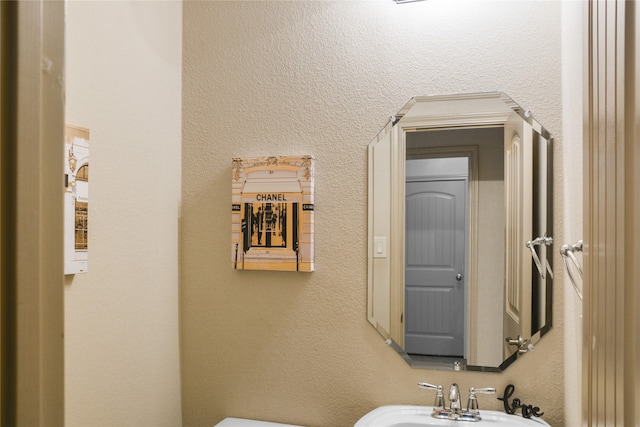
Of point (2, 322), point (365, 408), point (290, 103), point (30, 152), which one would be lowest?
point (365, 408)

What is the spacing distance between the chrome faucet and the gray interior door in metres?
0.12

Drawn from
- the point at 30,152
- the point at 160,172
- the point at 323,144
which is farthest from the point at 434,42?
the point at 30,152

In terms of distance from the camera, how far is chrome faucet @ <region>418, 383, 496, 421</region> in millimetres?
1537

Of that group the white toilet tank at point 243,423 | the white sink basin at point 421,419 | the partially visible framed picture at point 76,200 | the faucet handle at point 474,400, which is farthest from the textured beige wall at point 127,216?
the faucet handle at point 474,400

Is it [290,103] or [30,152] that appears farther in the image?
[290,103]

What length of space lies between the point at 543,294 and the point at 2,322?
1.54m

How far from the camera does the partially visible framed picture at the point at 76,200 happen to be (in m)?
1.35

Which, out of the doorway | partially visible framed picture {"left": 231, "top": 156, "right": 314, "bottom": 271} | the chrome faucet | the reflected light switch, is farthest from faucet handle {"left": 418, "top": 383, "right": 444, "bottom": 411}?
partially visible framed picture {"left": 231, "top": 156, "right": 314, "bottom": 271}

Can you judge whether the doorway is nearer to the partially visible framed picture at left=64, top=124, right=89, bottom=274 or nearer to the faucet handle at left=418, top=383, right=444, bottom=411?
the faucet handle at left=418, top=383, right=444, bottom=411

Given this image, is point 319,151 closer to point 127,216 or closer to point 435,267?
point 435,267

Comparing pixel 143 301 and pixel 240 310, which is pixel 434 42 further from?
pixel 143 301

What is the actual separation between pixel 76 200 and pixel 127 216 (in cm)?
23

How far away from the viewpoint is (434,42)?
1.68 meters

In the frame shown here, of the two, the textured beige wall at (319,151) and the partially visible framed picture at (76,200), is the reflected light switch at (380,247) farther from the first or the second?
the partially visible framed picture at (76,200)
